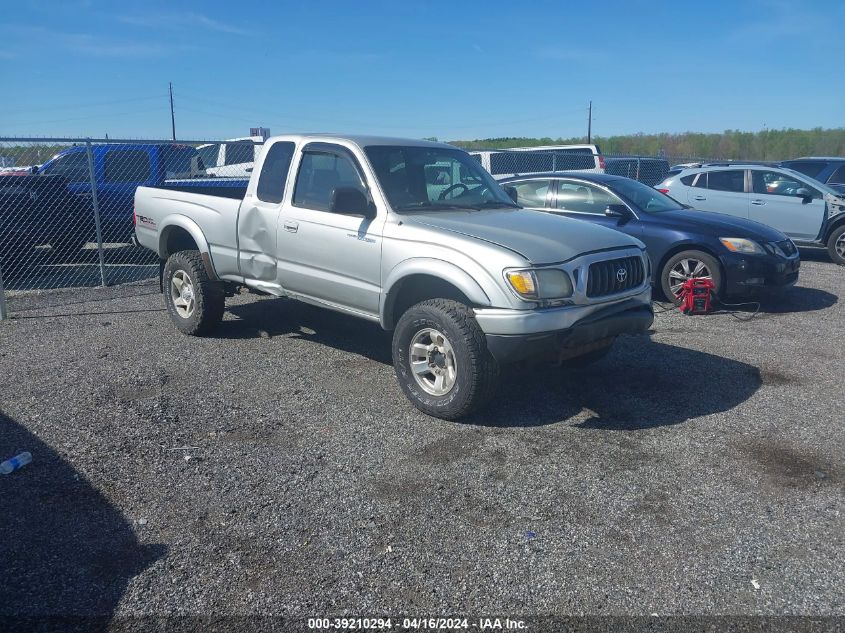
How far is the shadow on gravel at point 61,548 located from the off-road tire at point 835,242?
1248 centimetres

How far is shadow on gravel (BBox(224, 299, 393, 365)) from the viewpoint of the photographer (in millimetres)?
6988

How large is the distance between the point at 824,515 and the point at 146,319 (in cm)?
696

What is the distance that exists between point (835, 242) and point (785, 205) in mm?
1046

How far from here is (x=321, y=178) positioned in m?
6.00

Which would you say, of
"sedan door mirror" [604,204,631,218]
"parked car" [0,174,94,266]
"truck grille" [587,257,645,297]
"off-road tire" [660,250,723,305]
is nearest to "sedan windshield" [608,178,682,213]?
"sedan door mirror" [604,204,631,218]

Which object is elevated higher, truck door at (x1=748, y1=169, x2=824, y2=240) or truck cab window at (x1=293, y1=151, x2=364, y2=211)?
Answer: truck cab window at (x1=293, y1=151, x2=364, y2=211)

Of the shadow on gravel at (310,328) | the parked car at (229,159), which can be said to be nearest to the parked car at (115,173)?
the parked car at (229,159)

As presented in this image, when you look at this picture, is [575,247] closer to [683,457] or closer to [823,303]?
[683,457]

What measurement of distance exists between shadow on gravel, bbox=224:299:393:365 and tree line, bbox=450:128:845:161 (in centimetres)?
4286

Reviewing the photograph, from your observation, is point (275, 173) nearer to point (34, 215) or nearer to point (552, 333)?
point (552, 333)

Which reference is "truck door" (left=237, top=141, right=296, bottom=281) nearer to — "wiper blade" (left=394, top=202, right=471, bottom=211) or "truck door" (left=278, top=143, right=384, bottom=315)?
"truck door" (left=278, top=143, right=384, bottom=315)

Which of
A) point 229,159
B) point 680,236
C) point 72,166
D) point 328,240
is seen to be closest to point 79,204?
point 72,166

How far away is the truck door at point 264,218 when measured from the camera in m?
6.20

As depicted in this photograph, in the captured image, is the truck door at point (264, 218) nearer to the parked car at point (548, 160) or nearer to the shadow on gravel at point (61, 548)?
the shadow on gravel at point (61, 548)
